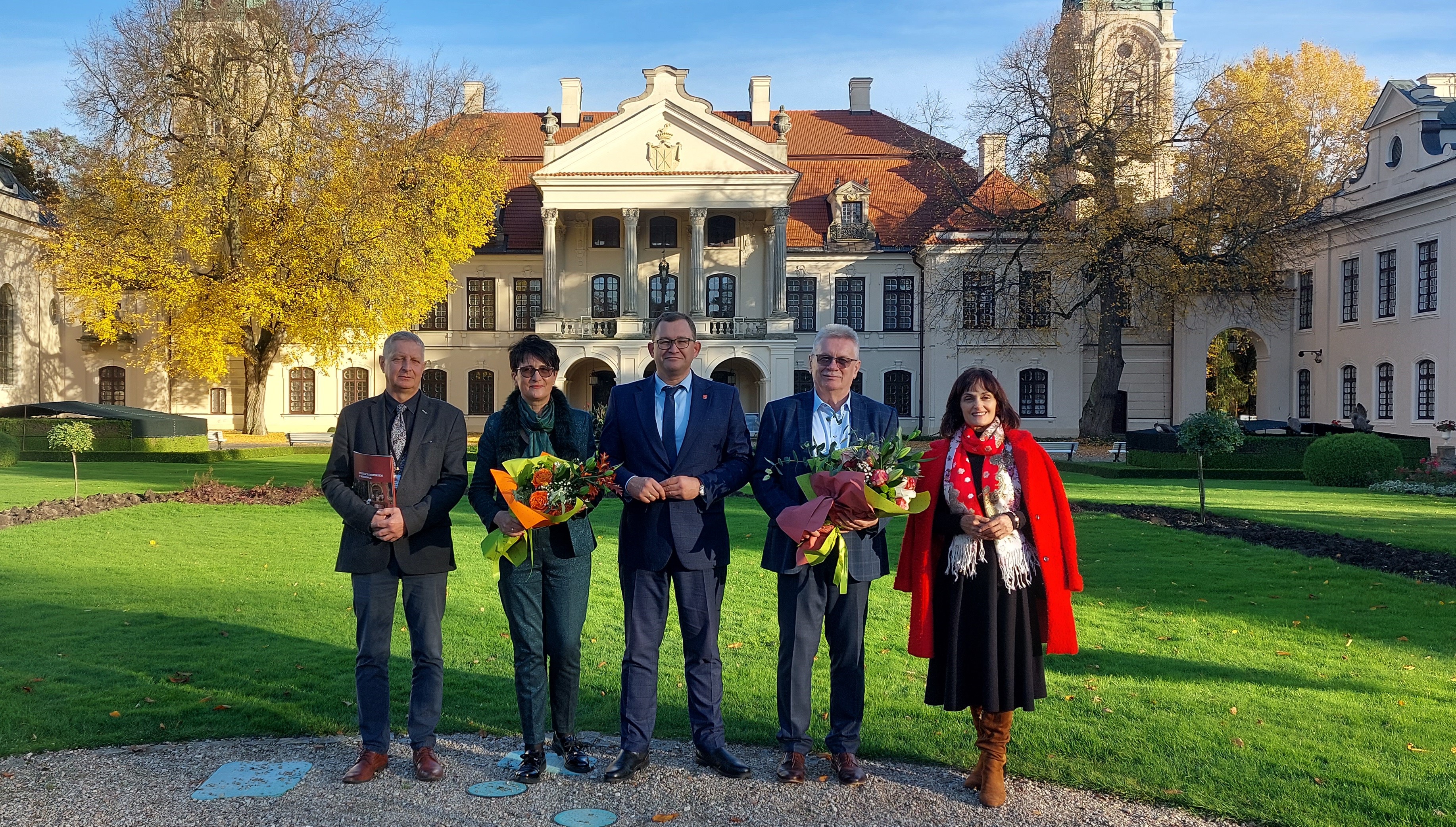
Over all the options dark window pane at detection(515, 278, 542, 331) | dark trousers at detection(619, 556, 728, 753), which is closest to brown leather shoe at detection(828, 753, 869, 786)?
dark trousers at detection(619, 556, 728, 753)

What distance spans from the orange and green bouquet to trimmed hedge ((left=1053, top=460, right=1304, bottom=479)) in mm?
19982

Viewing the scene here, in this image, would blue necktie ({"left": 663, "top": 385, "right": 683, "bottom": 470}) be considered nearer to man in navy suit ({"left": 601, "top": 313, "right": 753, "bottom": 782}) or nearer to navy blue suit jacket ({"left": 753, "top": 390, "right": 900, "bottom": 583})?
man in navy suit ({"left": 601, "top": 313, "right": 753, "bottom": 782})

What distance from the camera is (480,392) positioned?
4238cm

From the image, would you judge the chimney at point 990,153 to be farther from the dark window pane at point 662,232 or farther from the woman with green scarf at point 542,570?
the woman with green scarf at point 542,570

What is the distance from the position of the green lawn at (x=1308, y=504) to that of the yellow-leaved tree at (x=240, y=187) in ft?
69.3

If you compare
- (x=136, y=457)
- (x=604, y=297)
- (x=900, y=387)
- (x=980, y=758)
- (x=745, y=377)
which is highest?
(x=604, y=297)

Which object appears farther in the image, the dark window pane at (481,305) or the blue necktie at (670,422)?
the dark window pane at (481,305)

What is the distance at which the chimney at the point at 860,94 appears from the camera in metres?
46.9

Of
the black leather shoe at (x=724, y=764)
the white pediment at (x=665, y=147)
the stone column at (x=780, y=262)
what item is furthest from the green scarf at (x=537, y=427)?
the white pediment at (x=665, y=147)

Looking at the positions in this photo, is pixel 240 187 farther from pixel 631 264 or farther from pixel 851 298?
pixel 851 298

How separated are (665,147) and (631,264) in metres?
4.33

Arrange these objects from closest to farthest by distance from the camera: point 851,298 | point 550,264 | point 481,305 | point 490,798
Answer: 1. point 490,798
2. point 550,264
3. point 851,298
4. point 481,305

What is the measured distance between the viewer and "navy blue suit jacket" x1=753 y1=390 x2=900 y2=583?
488 centimetres

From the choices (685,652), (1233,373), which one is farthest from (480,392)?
(685,652)
